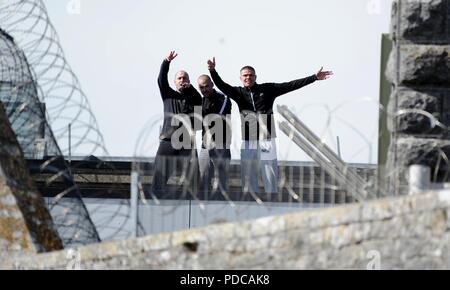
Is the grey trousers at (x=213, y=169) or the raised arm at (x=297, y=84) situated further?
the raised arm at (x=297, y=84)

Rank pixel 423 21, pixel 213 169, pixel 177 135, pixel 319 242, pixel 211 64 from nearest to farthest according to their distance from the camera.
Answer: pixel 319 242
pixel 423 21
pixel 213 169
pixel 177 135
pixel 211 64

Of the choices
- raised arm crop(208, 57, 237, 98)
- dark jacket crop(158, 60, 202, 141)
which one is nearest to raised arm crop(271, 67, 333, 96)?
raised arm crop(208, 57, 237, 98)

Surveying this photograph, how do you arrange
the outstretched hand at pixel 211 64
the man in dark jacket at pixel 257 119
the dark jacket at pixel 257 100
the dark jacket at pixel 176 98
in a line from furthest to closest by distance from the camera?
the outstretched hand at pixel 211 64, the dark jacket at pixel 176 98, the dark jacket at pixel 257 100, the man in dark jacket at pixel 257 119

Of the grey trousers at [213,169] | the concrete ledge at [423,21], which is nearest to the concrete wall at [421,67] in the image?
the concrete ledge at [423,21]

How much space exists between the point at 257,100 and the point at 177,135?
2.51 ft

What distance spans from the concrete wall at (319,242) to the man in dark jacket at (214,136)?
126 centimetres

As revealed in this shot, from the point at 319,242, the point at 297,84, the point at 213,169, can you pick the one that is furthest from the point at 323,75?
the point at 319,242

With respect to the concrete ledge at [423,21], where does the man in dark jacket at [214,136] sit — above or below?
below

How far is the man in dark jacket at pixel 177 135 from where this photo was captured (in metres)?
14.5

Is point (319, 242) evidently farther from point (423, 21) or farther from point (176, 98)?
point (176, 98)

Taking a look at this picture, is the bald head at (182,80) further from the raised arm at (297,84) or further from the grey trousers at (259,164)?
the grey trousers at (259,164)

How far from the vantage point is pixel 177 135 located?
16.1 metres

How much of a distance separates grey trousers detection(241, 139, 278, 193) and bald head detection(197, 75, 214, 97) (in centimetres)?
105

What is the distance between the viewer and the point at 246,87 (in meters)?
16.3
